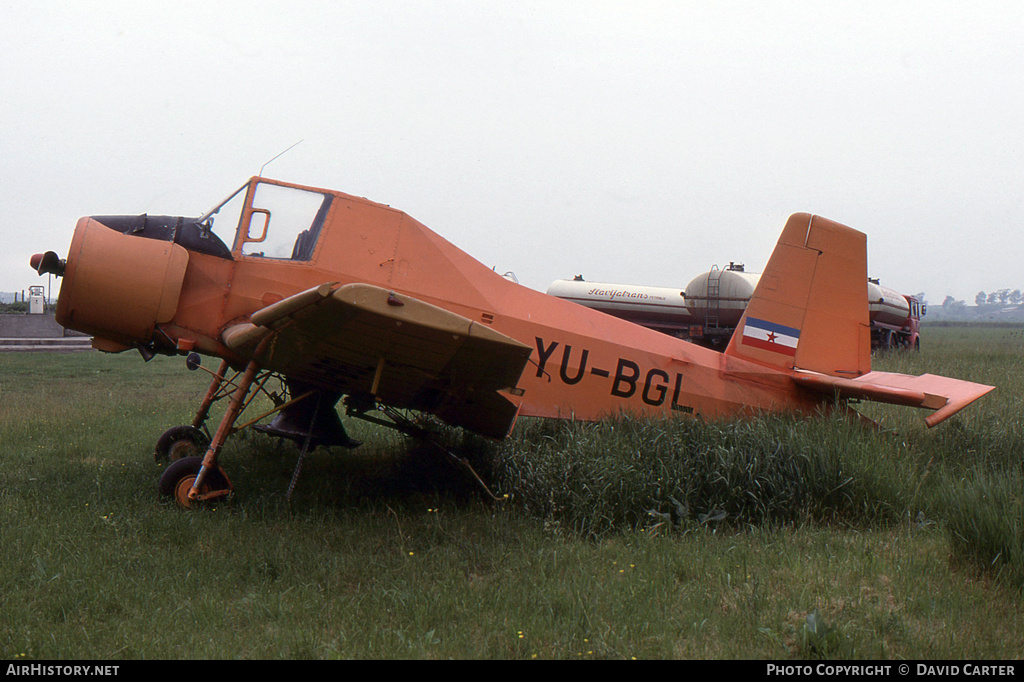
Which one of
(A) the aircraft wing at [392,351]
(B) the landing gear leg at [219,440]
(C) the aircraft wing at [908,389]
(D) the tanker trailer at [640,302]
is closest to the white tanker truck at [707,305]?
(D) the tanker trailer at [640,302]

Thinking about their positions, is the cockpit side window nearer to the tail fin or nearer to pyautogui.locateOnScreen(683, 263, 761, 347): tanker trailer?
the tail fin

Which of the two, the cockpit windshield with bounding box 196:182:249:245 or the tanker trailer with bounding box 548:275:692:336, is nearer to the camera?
the cockpit windshield with bounding box 196:182:249:245

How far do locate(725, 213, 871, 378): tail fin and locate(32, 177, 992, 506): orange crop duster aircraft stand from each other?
0.04 feet

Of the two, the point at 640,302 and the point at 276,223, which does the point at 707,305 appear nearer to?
the point at 640,302

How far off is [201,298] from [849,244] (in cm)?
576

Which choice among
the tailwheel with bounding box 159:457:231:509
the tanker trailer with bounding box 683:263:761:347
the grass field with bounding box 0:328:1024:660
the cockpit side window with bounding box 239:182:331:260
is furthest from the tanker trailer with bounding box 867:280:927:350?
the tailwheel with bounding box 159:457:231:509

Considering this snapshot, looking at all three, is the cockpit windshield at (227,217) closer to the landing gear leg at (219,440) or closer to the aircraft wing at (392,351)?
the aircraft wing at (392,351)

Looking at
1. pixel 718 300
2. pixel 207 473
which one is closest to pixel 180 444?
pixel 207 473

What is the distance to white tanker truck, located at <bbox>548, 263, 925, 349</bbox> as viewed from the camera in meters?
18.2

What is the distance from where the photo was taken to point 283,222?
5.12m

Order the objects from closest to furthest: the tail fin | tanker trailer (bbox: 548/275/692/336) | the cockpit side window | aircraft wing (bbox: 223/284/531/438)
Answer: aircraft wing (bbox: 223/284/531/438)
the cockpit side window
the tail fin
tanker trailer (bbox: 548/275/692/336)

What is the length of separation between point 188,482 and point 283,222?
6.83 feet

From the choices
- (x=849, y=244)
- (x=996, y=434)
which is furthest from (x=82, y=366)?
(x=996, y=434)

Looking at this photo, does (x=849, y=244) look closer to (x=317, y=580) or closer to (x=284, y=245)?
(x=284, y=245)
